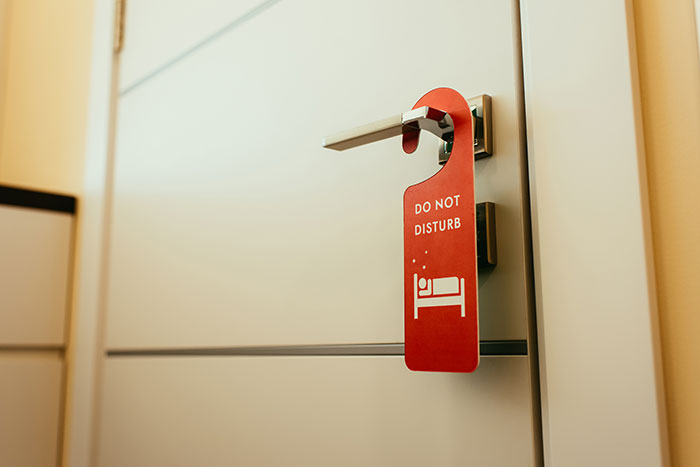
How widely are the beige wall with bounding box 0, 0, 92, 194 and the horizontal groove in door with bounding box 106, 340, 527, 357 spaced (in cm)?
44

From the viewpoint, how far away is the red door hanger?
50cm

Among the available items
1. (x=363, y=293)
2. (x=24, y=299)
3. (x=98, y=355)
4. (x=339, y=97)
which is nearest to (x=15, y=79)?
(x=24, y=299)

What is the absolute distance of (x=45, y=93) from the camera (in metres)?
1.30

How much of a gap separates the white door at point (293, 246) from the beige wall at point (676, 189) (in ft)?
0.32

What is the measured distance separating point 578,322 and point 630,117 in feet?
0.50

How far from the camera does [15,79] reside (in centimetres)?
140

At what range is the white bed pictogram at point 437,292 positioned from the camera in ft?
1.65

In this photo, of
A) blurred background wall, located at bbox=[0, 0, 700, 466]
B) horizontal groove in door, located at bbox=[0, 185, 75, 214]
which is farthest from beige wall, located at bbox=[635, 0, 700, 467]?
horizontal groove in door, located at bbox=[0, 185, 75, 214]

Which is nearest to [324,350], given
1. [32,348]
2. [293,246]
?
[293,246]

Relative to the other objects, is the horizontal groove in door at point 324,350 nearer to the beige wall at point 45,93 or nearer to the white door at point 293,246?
the white door at point 293,246

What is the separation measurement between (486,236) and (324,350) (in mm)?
238

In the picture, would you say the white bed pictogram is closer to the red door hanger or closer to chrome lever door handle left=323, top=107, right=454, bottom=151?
the red door hanger

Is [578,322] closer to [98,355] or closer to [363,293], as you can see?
[363,293]

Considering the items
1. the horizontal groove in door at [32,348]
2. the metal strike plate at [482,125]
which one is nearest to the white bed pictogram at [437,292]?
the metal strike plate at [482,125]
